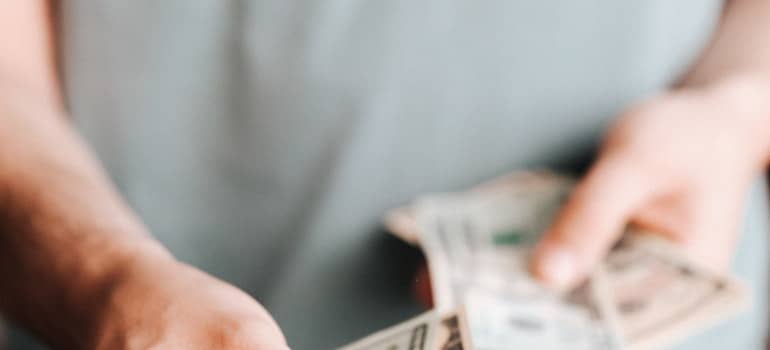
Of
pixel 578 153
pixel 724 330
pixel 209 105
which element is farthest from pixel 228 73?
pixel 724 330

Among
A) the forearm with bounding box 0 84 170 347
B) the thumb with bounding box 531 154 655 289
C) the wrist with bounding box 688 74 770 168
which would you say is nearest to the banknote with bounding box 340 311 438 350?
the forearm with bounding box 0 84 170 347

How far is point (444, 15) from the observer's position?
1.61 ft

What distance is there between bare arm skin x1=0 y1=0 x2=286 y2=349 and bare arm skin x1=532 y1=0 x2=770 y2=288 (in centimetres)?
25

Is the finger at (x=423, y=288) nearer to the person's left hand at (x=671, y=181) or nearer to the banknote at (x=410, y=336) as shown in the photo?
the person's left hand at (x=671, y=181)

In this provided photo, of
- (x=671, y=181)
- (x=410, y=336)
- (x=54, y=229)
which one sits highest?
(x=671, y=181)

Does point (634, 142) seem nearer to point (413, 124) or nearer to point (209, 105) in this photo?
point (413, 124)

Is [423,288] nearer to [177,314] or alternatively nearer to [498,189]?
[498,189]

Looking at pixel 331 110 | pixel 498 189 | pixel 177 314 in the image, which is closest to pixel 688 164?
pixel 498 189

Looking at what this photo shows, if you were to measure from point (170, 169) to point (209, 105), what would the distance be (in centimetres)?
5

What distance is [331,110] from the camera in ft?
1.62

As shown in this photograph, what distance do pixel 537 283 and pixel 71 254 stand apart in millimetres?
286

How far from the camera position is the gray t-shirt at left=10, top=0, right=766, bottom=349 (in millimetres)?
482

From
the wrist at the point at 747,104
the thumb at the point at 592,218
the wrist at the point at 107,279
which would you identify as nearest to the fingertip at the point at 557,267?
the thumb at the point at 592,218

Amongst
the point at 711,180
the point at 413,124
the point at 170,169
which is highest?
the point at 711,180
